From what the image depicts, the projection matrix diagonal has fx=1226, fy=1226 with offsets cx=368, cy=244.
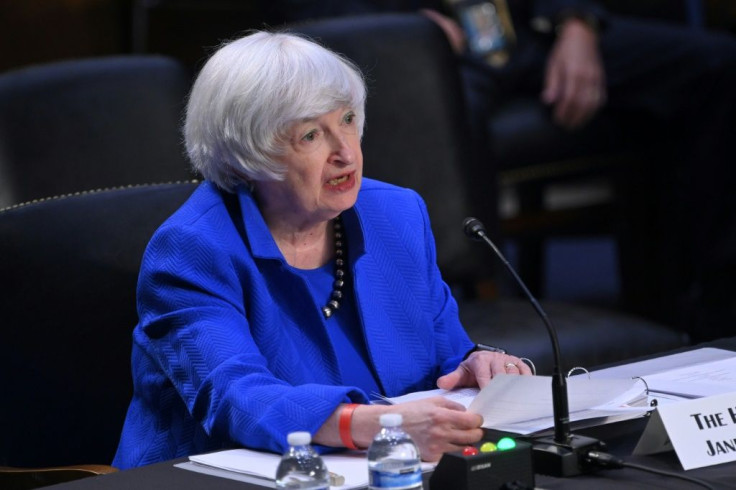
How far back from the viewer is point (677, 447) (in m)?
1.48

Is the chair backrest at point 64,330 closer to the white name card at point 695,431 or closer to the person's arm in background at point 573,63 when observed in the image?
the white name card at point 695,431

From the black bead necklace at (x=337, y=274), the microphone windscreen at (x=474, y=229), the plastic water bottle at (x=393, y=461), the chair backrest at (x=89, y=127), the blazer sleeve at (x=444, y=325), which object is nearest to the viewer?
the plastic water bottle at (x=393, y=461)

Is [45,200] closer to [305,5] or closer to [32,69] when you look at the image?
[32,69]

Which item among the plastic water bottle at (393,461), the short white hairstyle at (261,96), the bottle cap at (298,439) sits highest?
the short white hairstyle at (261,96)

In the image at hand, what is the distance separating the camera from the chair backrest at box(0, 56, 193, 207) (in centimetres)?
247

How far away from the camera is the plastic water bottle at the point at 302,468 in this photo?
1.37 meters

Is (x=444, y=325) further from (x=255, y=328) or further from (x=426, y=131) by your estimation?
(x=426, y=131)

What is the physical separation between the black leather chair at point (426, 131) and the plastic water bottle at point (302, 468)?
1.70m

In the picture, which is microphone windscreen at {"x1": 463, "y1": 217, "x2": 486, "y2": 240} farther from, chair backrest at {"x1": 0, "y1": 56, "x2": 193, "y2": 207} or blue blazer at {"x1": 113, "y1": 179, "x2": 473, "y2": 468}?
chair backrest at {"x1": 0, "y1": 56, "x2": 193, "y2": 207}

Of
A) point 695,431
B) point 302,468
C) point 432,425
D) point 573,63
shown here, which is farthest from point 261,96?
point 573,63

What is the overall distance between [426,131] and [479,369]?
1.39m

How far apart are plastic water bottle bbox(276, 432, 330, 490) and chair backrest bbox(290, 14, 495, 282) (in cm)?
179

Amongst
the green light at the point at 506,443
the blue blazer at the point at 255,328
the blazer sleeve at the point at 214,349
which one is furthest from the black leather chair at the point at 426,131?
the green light at the point at 506,443

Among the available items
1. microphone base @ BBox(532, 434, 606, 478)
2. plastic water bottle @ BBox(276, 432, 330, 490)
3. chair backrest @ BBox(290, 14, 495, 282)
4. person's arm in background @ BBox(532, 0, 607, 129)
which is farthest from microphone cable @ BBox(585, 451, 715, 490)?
person's arm in background @ BBox(532, 0, 607, 129)
